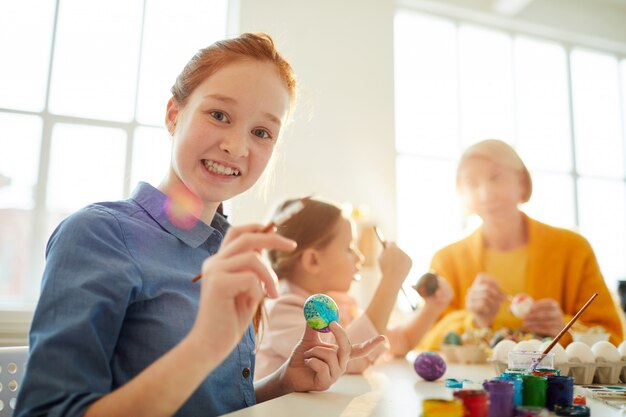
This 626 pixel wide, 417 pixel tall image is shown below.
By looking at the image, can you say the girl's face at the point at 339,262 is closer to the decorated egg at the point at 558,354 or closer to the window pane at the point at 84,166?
the decorated egg at the point at 558,354

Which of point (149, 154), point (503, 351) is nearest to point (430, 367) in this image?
point (503, 351)

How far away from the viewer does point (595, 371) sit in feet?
3.43

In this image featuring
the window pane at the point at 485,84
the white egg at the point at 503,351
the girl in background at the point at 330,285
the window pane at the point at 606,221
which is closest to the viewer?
the white egg at the point at 503,351

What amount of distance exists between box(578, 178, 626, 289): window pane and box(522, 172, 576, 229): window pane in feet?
0.34

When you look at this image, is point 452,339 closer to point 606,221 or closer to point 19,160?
point 19,160

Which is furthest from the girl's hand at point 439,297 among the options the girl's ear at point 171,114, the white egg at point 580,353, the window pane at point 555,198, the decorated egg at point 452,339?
the window pane at point 555,198

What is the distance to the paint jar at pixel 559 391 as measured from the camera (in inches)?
28.5

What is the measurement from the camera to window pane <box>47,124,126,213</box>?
2.94 m

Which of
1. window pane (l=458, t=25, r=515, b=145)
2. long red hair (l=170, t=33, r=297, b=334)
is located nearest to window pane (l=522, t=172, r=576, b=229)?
window pane (l=458, t=25, r=515, b=145)

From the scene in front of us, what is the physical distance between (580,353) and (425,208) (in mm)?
2808

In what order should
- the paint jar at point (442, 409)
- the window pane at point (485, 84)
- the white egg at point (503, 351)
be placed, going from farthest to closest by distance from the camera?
the window pane at point (485, 84) < the white egg at point (503, 351) < the paint jar at point (442, 409)

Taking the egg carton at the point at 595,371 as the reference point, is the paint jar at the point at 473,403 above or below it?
above

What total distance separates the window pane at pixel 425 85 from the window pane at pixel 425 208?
0.43ft

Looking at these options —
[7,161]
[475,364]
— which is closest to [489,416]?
[475,364]
